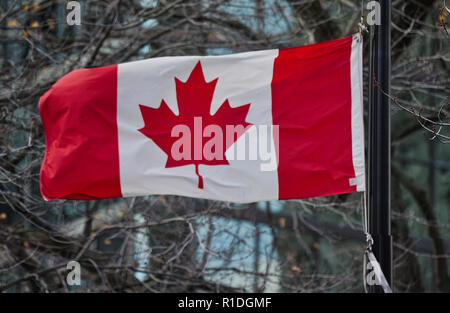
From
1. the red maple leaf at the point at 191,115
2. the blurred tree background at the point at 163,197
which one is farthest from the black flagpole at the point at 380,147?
the blurred tree background at the point at 163,197

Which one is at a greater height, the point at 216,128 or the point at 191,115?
the point at 191,115

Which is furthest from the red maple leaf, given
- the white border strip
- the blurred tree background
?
the blurred tree background

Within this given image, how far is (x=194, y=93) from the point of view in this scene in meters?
6.69

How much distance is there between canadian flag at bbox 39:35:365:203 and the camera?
635cm

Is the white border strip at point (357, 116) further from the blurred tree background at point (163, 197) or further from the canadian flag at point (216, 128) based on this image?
the blurred tree background at point (163, 197)

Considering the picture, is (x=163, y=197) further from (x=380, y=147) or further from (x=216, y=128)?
(x=380, y=147)

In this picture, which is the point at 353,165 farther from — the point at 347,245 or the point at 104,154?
the point at 347,245

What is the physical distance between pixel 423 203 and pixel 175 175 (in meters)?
8.69

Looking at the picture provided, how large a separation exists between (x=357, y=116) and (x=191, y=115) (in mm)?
1452

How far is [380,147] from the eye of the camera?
5516mm

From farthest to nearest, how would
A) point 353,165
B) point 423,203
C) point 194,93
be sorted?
point 423,203 → point 194,93 → point 353,165

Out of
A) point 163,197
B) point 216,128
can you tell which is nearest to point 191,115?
point 216,128

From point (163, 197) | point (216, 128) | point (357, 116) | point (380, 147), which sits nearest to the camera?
A: point (380, 147)

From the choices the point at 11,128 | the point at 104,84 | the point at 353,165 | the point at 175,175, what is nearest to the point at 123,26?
the point at 11,128
